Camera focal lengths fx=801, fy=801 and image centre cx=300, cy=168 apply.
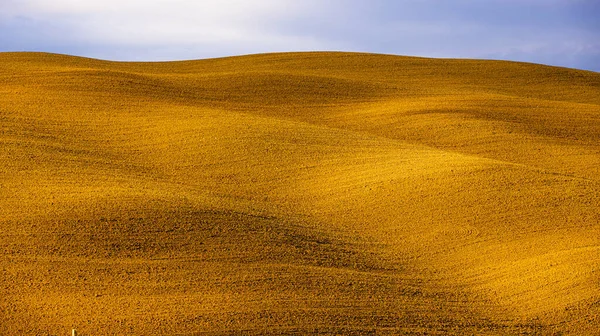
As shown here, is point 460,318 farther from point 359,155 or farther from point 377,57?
point 377,57

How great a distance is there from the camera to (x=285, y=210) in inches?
548

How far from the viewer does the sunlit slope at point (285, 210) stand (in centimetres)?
1019

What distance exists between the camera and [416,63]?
102 ft

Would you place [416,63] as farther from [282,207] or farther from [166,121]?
[282,207]

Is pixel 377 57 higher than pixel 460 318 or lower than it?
higher

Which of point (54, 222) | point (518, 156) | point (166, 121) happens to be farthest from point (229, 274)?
point (518, 156)

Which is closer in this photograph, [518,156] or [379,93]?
[518,156]

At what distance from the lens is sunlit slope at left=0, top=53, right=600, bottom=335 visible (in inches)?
401

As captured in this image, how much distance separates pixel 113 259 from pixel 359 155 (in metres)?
7.36

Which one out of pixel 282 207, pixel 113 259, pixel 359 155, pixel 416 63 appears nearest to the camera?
pixel 113 259

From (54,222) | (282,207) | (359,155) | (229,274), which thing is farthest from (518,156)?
(54,222)

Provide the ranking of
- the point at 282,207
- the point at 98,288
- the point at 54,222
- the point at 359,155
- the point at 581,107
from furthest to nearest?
the point at 581,107, the point at 359,155, the point at 282,207, the point at 54,222, the point at 98,288

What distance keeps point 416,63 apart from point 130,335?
77.8 ft

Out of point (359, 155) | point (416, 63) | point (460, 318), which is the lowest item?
point (460, 318)
